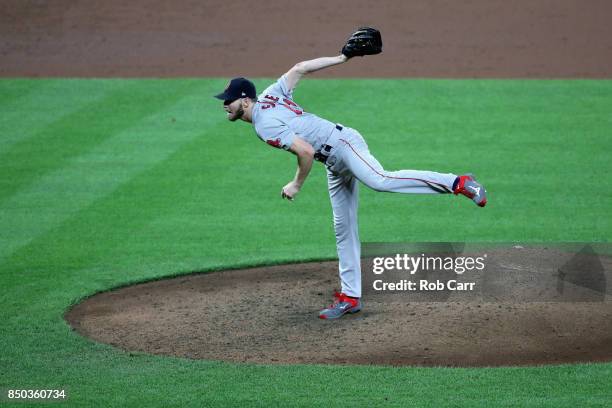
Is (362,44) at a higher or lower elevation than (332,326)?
higher

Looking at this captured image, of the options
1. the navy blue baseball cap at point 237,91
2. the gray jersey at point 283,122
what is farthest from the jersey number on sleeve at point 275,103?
the navy blue baseball cap at point 237,91

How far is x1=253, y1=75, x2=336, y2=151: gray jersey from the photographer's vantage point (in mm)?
7711

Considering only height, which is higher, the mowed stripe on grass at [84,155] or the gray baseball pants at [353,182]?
the gray baseball pants at [353,182]

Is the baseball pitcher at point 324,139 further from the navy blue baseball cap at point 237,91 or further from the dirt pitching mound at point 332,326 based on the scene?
the dirt pitching mound at point 332,326

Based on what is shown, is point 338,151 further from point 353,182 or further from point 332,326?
point 332,326

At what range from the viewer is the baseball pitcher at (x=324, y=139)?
764cm

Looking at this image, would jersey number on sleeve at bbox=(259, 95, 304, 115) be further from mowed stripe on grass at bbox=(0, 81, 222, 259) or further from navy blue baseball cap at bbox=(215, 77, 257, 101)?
mowed stripe on grass at bbox=(0, 81, 222, 259)

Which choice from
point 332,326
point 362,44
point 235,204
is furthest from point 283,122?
point 235,204

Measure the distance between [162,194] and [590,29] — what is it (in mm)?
10547

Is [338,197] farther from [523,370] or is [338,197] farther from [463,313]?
[523,370]

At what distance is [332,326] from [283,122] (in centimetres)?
164

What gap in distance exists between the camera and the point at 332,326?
813cm

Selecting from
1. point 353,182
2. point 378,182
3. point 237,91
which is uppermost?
point 237,91

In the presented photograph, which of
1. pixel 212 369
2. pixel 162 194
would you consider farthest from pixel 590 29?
pixel 212 369
